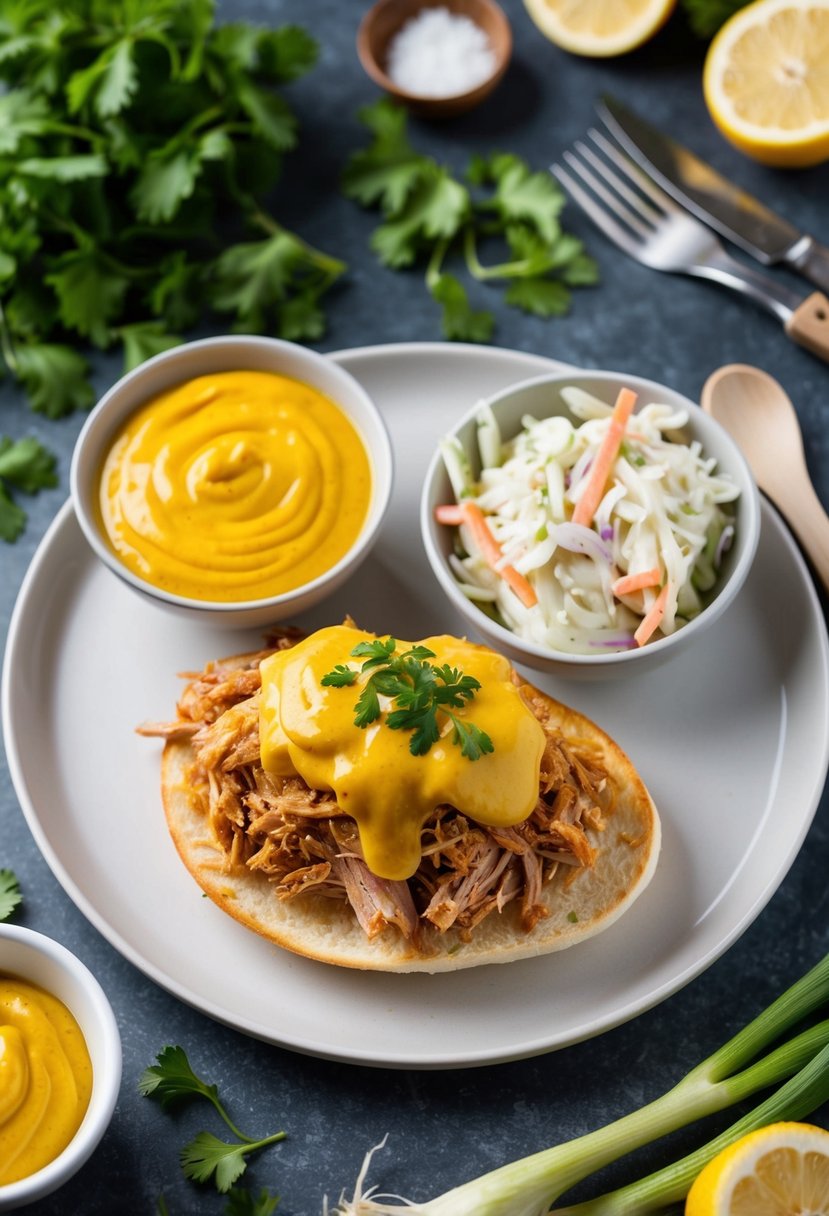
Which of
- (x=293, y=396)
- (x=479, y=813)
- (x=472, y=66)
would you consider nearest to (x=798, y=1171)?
(x=479, y=813)

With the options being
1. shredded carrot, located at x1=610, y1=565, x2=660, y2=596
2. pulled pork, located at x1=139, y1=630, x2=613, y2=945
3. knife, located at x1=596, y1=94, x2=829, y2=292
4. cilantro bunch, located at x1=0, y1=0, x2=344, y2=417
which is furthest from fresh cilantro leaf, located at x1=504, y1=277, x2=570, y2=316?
pulled pork, located at x1=139, y1=630, x2=613, y2=945

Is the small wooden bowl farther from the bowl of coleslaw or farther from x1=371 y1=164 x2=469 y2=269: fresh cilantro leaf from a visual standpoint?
the bowl of coleslaw

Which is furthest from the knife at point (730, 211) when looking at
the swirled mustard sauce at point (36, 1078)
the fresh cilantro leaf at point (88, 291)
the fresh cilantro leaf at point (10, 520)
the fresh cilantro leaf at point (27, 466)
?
the swirled mustard sauce at point (36, 1078)

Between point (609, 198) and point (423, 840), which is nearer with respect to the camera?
point (423, 840)

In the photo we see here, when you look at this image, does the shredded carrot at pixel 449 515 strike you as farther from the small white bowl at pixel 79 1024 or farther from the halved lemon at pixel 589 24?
the halved lemon at pixel 589 24

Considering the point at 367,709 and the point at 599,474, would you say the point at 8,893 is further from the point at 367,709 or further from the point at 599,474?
the point at 599,474

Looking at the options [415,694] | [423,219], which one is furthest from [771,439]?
[415,694]
